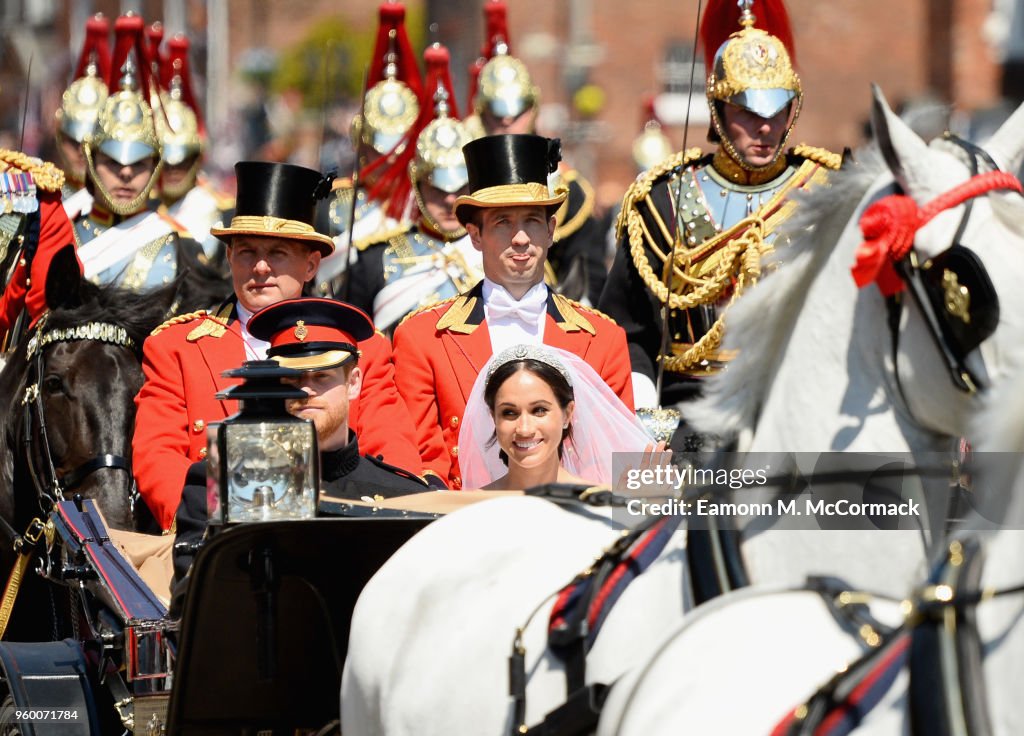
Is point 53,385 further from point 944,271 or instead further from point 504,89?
point 504,89

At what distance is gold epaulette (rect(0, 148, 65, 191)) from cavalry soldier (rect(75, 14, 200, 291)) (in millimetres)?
848

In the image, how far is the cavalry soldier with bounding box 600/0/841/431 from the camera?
235 inches

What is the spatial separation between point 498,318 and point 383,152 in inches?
195

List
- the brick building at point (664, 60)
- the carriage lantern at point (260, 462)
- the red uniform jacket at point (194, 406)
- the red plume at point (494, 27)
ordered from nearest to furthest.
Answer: the carriage lantern at point (260, 462)
the red uniform jacket at point (194, 406)
the red plume at point (494, 27)
the brick building at point (664, 60)

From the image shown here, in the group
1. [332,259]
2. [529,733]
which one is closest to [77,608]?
[529,733]

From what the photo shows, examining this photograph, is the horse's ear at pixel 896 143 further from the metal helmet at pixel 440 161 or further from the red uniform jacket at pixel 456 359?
the metal helmet at pixel 440 161

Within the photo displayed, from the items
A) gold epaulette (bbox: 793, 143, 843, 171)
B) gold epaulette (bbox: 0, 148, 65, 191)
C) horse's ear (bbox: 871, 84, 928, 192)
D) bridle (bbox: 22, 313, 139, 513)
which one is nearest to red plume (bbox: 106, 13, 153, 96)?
gold epaulette (bbox: 0, 148, 65, 191)

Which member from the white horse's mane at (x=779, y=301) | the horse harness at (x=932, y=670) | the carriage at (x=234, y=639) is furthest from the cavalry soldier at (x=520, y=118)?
the horse harness at (x=932, y=670)

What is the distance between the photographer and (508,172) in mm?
5617

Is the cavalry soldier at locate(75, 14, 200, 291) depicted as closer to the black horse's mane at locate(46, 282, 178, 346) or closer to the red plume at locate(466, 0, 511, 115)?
the black horse's mane at locate(46, 282, 178, 346)

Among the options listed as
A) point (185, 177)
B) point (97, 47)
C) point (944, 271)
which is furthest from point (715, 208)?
point (97, 47)

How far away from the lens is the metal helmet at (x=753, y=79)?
19.5 ft

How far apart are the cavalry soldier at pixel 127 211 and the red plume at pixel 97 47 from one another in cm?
146

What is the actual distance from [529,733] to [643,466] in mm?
1031
